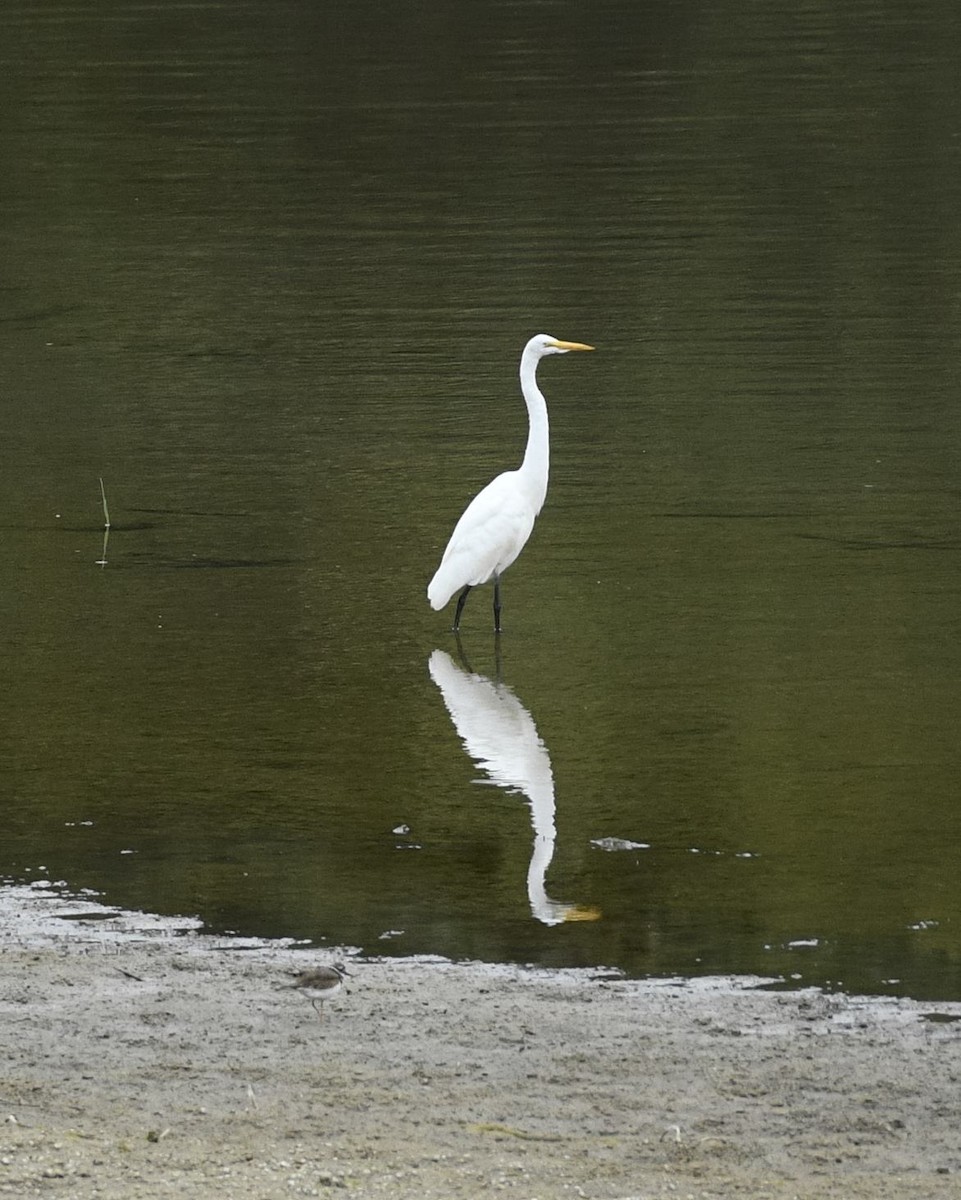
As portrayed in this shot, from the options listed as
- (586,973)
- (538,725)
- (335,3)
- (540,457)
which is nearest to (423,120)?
(335,3)

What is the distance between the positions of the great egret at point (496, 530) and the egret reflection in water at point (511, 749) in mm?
405

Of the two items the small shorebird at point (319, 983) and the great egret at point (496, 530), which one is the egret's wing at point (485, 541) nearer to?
the great egret at point (496, 530)

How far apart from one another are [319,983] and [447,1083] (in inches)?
34.3

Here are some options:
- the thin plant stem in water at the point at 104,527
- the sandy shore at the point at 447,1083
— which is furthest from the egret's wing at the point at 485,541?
the sandy shore at the point at 447,1083

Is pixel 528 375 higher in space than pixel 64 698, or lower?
higher

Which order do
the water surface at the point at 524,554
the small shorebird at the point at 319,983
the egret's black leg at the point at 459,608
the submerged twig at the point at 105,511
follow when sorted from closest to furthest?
1. the small shorebird at the point at 319,983
2. the water surface at the point at 524,554
3. the egret's black leg at the point at 459,608
4. the submerged twig at the point at 105,511

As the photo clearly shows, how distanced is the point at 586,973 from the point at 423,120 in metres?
25.6

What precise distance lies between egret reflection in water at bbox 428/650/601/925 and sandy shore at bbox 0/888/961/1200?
0.72m

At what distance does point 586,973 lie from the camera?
267 inches

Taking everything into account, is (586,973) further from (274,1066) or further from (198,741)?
(198,741)

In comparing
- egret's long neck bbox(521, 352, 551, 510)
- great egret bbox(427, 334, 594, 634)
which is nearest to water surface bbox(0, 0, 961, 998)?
great egret bbox(427, 334, 594, 634)

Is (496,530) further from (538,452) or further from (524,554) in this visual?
(524,554)

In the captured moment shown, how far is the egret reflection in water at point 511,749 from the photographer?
24.7ft

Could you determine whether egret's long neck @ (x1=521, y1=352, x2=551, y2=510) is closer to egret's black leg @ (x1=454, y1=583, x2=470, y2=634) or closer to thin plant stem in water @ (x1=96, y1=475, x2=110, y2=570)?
egret's black leg @ (x1=454, y1=583, x2=470, y2=634)
